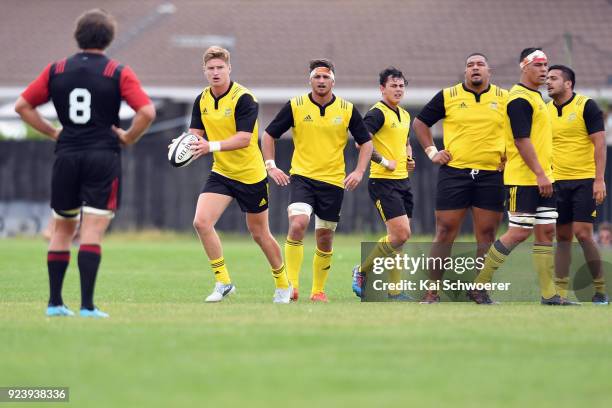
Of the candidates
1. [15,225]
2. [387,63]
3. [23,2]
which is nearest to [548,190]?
[15,225]

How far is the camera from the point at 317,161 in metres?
13.0

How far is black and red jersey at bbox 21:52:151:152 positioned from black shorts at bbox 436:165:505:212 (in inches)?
151

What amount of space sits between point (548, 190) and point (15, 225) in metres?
22.4

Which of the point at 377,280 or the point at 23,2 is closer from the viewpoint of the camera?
the point at 377,280

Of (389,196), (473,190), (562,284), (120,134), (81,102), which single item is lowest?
(562,284)

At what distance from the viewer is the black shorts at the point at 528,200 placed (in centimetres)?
1206

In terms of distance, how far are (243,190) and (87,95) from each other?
2874 millimetres

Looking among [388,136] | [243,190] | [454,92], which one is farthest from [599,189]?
[243,190]

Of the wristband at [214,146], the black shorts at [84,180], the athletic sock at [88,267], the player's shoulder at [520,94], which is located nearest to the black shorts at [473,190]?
the player's shoulder at [520,94]

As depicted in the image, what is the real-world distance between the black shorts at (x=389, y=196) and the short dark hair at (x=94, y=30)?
14.0ft

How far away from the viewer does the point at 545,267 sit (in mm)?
12172

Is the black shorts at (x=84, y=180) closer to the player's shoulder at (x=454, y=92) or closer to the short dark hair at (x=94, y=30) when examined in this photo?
the short dark hair at (x=94, y=30)

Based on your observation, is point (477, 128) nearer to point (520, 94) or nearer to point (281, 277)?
point (520, 94)

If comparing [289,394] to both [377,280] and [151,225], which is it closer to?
[377,280]
